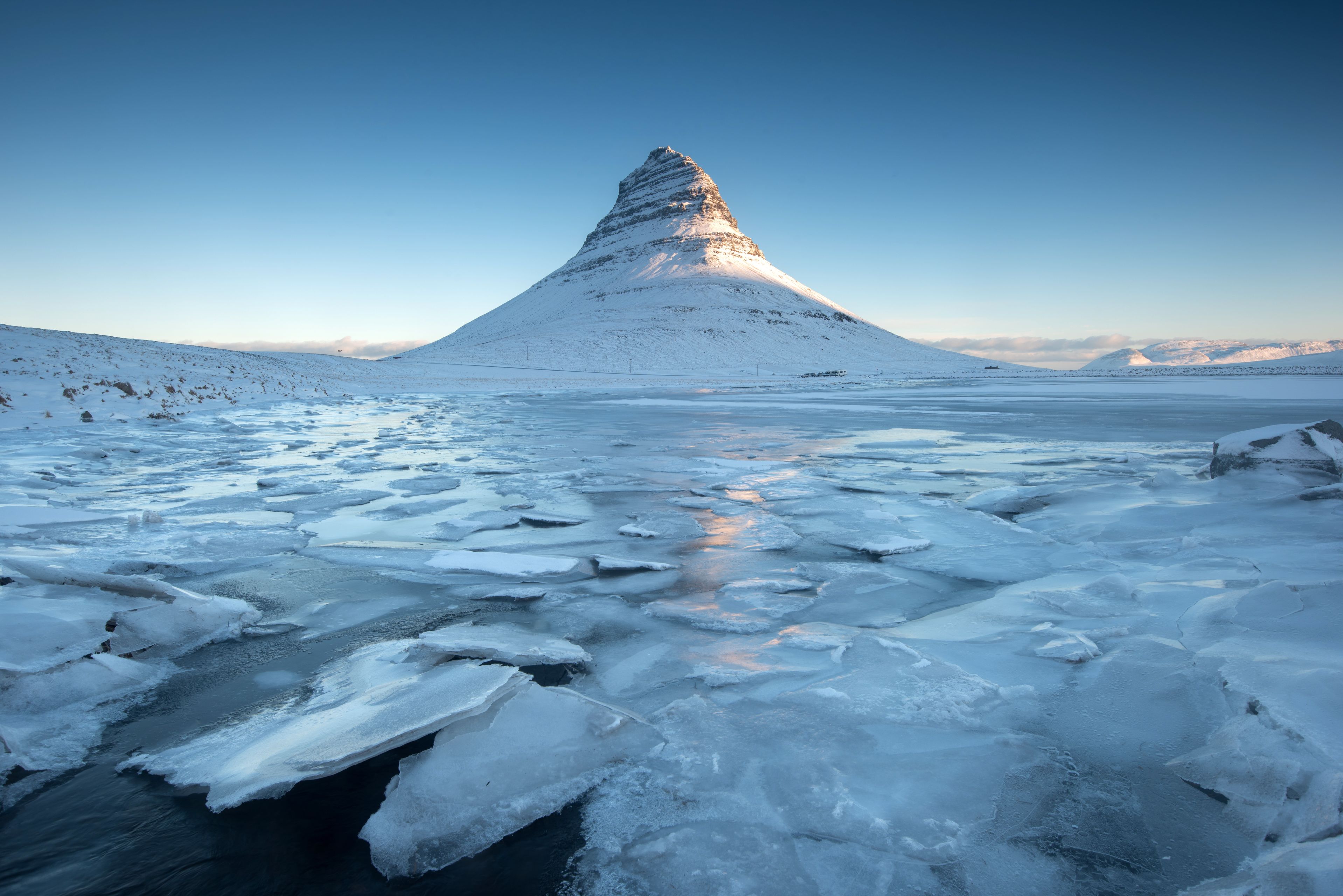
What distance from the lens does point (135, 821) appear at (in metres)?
1.61

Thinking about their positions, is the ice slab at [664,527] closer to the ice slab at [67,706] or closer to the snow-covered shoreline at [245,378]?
the ice slab at [67,706]

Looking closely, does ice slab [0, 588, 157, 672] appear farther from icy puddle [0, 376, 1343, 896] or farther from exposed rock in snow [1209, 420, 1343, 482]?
exposed rock in snow [1209, 420, 1343, 482]

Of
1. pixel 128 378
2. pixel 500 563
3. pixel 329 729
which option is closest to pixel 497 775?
pixel 329 729

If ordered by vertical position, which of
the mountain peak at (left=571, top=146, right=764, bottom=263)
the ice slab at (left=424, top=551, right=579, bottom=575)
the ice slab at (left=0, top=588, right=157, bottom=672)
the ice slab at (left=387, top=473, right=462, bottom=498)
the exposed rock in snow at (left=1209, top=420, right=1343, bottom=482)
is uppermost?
the mountain peak at (left=571, top=146, right=764, bottom=263)

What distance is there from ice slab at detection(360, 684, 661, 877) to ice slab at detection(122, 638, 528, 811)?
0.09 meters

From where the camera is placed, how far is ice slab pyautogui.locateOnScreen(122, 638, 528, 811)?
5.42 feet

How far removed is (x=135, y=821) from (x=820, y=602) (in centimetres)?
265

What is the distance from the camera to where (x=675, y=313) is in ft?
295

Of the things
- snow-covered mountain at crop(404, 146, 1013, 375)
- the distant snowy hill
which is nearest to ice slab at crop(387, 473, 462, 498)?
the distant snowy hill

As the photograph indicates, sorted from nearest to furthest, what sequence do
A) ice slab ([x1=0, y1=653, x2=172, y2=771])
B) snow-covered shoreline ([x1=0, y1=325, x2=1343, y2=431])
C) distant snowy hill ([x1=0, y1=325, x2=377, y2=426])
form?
ice slab ([x1=0, y1=653, x2=172, y2=771])
distant snowy hill ([x1=0, y1=325, x2=377, y2=426])
snow-covered shoreline ([x1=0, y1=325, x2=1343, y2=431])

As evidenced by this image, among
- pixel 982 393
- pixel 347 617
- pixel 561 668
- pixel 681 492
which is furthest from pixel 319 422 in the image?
pixel 982 393

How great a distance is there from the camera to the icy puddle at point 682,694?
4.98ft

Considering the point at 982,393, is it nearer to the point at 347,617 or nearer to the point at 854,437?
the point at 854,437

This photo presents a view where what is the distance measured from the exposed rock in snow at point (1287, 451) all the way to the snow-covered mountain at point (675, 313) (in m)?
57.2
